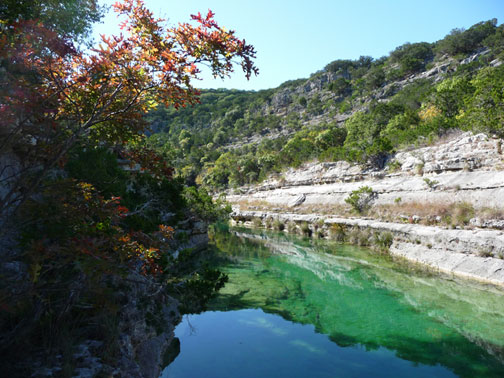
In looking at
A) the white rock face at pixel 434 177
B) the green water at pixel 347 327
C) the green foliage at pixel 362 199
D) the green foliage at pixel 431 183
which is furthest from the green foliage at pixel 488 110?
the green water at pixel 347 327

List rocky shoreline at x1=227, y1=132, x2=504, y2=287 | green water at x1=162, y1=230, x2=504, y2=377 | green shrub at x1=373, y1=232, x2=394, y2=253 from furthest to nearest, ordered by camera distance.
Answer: green shrub at x1=373, y1=232, x2=394, y2=253, rocky shoreline at x1=227, y1=132, x2=504, y2=287, green water at x1=162, y1=230, x2=504, y2=377

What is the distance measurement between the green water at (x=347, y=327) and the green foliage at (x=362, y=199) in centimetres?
659

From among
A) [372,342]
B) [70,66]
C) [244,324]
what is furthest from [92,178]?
[372,342]

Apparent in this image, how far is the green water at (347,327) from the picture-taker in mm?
5867

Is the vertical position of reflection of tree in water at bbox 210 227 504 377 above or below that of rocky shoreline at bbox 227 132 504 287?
below

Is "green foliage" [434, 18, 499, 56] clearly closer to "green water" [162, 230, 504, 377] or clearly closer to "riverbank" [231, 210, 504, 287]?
"riverbank" [231, 210, 504, 287]

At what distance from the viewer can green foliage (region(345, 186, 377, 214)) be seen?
1870 cm

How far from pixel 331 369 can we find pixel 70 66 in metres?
6.48

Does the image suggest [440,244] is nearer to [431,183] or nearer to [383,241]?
[383,241]

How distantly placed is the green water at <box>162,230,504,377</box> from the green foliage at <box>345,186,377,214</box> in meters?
6.59

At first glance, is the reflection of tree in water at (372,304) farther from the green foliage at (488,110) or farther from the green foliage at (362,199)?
the green foliage at (488,110)

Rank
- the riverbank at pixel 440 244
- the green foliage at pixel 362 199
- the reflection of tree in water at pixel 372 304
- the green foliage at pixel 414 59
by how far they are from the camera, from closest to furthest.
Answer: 1. the reflection of tree in water at pixel 372 304
2. the riverbank at pixel 440 244
3. the green foliage at pixel 362 199
4. the green foliage at pixel 414 59

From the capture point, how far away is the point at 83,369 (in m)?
3.26

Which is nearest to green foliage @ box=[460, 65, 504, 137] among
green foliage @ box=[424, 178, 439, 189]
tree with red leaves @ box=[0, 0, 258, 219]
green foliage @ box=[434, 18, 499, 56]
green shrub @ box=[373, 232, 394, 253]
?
green foliage @ box=[424, 178, 439, 189]
